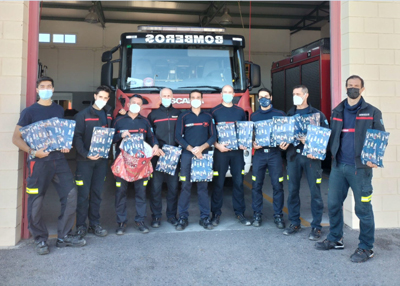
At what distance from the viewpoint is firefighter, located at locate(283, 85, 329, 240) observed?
4.18 metres

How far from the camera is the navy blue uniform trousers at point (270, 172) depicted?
4.54 m

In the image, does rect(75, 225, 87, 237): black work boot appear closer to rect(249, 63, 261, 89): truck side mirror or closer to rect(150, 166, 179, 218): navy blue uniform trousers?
rect(150, 166, 179, 218): navy blue uniform trousers

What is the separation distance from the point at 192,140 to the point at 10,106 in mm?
2267

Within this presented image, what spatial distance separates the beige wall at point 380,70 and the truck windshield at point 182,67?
1.94 meters

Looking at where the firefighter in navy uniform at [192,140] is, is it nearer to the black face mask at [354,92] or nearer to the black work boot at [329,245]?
the black work boot at [329,245]

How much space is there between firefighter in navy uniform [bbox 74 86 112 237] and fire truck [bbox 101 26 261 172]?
53.6 inches

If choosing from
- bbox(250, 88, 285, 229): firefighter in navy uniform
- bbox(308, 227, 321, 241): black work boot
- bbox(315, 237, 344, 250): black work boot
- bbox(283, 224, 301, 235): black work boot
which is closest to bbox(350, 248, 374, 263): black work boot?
bbox(315, 237, 344, 250): black work boot

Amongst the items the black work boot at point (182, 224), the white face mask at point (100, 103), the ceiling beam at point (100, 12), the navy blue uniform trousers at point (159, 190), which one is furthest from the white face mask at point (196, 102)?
the ceiling beam at point (100, 12)

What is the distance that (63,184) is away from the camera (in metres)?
3.82

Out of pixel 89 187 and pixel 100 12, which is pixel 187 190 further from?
pixel 100 12

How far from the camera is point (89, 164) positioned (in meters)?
4.12

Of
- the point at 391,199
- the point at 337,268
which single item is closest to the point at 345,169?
the point at 337,268

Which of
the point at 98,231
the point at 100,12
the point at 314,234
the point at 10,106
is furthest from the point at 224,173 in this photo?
the point at 100,12

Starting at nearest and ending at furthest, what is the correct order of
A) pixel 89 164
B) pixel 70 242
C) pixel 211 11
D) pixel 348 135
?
pixel 348 135 < pixel 70 242 < pixel 89 164 < pixel 211 11
